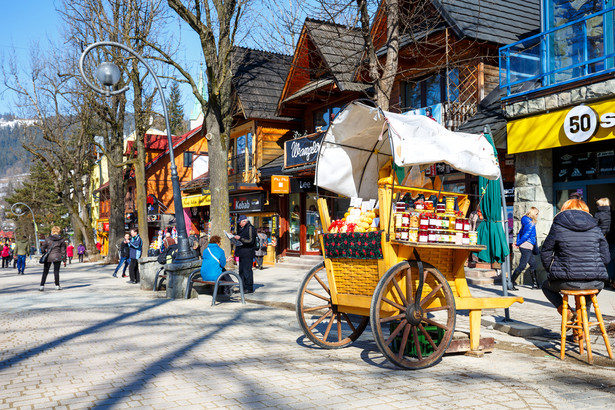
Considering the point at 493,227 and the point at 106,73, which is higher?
the point at 106,73

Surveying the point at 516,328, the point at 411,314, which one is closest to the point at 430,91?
the point at 516,328

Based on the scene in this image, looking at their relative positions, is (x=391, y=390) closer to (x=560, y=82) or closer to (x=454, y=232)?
(x=454, y=232)

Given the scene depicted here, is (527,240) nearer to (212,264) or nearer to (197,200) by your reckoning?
(212,264)

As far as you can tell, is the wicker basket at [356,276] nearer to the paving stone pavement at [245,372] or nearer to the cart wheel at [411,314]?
the cart wheel at [411,314]

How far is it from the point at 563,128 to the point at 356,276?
755 centimetres

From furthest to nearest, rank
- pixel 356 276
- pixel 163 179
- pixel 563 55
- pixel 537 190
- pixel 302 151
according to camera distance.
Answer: pixel 163 179 < pixel 302 151 < pixel 537 190 < pixel 563 55 < pixel 356 276

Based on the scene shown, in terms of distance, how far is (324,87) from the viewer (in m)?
21.4

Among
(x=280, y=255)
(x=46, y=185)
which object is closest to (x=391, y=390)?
(x=280, y=255)

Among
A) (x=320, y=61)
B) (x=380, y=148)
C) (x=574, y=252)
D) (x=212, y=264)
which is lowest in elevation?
(x=212, y=264)

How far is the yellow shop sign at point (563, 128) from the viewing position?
11.1 meters

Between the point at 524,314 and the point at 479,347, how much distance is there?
3176 millimetres

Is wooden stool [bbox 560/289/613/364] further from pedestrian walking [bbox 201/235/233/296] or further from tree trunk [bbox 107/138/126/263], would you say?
tree trunk [bbox 107/138/126/263]

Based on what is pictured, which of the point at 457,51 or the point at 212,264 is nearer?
the point at 212,264

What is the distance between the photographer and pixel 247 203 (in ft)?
87.3
